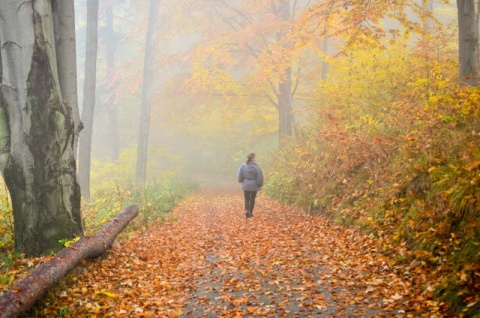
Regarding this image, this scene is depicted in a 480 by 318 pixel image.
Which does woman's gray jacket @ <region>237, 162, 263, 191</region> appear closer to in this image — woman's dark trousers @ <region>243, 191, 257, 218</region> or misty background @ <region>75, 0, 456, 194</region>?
woman's dark trousers @ <region>243, 191, 257, 218</region>

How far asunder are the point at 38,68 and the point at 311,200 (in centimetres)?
736

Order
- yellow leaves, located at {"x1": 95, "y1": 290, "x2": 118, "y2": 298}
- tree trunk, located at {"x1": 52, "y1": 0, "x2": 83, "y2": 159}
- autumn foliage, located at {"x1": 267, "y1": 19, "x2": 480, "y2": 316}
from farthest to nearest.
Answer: tree trunk, located at {"x1": 52, "y1": 0, "x2": 83, "y2": 159}, yellow leaves, located at {"x1": 95, "y1": 290, "x2": 118, "y2": 298}, autumn foliage, located at {"x1": 267, "y1": 19, "x2": 480, "y2": 316}

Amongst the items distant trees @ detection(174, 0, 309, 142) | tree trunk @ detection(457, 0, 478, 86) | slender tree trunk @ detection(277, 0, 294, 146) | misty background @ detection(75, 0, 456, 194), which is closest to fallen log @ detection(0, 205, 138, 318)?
tree trunk @ detection(457, 0, 478, 86)

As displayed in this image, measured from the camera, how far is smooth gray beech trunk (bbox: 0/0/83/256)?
6.68 metres

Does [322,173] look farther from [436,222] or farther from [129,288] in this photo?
[129,288]

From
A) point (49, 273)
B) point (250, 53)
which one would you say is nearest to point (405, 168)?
point (49, 273)

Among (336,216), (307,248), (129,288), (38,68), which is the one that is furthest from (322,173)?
(38,68)

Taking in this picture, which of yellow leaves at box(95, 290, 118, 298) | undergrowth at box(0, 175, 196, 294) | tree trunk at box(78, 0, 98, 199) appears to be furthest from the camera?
tree trunk at box(78, 0, 98, 199)

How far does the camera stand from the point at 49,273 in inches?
207

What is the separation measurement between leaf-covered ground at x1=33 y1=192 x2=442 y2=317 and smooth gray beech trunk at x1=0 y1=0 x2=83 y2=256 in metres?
1.12

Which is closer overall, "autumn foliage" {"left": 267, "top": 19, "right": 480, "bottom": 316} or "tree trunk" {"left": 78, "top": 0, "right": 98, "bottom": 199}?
"autumn foliage" {"left": 267, "top": 19, "right": 480, "bottom": 316}

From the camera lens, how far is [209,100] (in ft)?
78.5

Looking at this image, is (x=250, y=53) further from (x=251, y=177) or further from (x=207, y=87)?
(x=251, y=177)

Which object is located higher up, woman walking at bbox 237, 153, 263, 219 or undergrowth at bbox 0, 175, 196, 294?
woman walking at bbox 237, 153, 263, 219
